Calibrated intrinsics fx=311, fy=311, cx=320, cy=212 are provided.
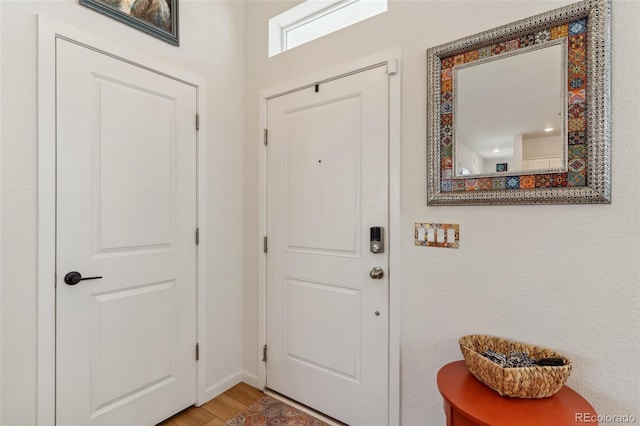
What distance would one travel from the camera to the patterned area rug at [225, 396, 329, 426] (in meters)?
1.86

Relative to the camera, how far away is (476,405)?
1.06 metres

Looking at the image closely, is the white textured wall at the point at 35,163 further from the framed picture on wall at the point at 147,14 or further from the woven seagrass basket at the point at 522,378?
the woven seagrass basket at the point at 522,378

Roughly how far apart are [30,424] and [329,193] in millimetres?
1793

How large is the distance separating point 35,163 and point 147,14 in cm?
103

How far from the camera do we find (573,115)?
1218 mm

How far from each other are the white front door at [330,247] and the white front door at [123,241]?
1.83ft

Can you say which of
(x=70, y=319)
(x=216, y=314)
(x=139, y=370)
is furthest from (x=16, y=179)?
(x=216, y=314)

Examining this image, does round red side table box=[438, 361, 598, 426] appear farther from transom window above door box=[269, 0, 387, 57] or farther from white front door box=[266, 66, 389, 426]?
transom window above door box=[269, 0, 387, 57]

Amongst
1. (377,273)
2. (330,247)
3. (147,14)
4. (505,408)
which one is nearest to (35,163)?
(147,14)

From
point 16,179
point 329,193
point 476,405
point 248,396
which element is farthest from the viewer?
point 248,396

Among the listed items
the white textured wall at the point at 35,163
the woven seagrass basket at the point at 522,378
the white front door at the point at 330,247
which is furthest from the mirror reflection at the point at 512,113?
the white textured wall at the point at 35,163

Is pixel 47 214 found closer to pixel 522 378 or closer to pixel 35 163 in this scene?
pixel 35 163

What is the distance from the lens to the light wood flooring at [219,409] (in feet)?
6.16

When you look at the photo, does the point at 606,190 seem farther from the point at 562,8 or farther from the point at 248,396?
the point at 248,396
